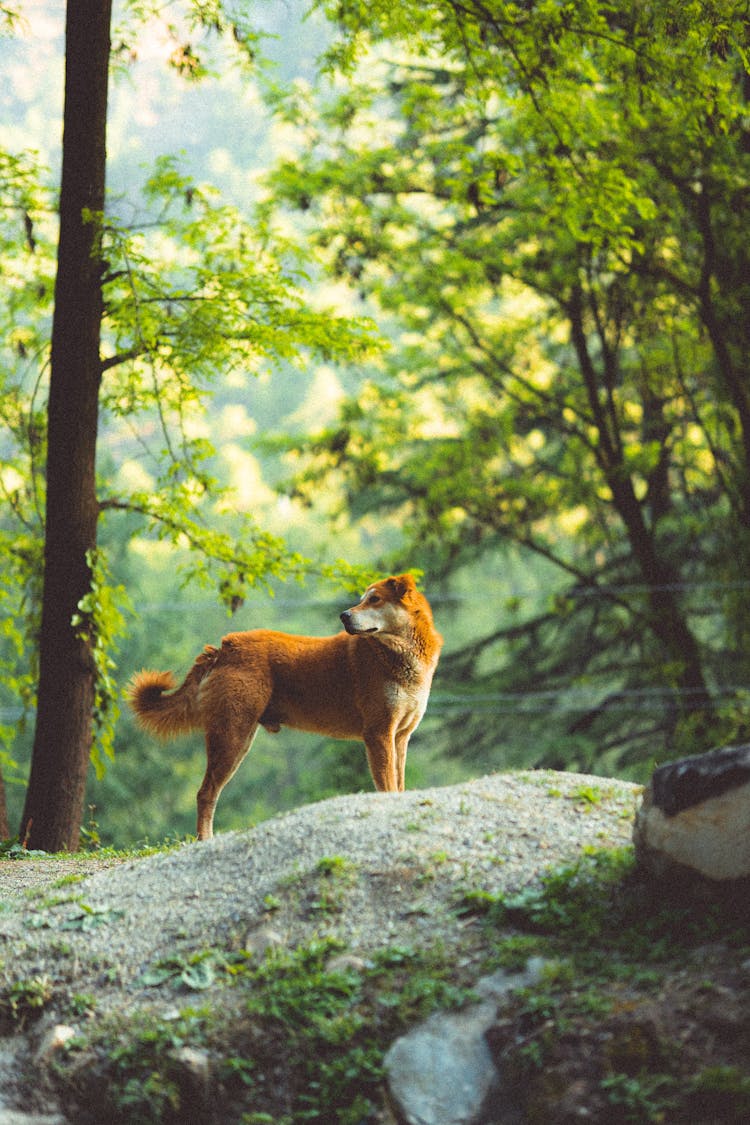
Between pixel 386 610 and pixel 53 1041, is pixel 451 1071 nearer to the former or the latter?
pixel 53 1041

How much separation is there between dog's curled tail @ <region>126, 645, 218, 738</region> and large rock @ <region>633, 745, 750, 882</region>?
3093mm

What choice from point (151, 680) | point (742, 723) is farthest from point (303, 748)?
point (151, 680)

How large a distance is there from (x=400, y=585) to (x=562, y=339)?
1359cm

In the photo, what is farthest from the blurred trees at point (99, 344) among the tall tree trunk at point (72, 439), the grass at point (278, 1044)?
the grass at point (278, 1044)

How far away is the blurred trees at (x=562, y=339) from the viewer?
11031mm

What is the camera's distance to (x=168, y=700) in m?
7.18

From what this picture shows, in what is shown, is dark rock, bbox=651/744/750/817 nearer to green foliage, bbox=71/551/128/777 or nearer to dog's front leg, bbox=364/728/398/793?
dog's front leg, bbox=364/728/398/793

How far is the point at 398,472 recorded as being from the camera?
60.3 feet

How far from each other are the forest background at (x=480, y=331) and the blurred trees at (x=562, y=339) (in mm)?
59

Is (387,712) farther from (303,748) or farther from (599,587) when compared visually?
(303,748)

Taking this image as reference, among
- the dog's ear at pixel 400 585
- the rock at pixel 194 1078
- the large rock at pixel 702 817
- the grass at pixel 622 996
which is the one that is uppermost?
the dog's ear at pixel 400 585

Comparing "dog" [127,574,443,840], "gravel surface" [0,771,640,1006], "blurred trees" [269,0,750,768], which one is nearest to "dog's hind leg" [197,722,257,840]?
"dog" [127,574,443,840]

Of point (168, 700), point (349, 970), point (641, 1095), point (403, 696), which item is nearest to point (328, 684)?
point (403, 696)

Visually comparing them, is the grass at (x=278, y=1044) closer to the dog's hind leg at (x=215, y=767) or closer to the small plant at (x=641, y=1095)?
the small plant at (x=641, y=1095)
